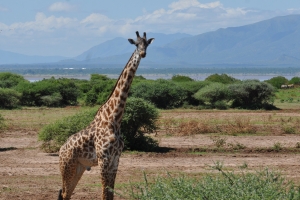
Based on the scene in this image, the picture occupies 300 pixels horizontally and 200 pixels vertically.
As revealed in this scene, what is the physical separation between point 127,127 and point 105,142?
9.74 m

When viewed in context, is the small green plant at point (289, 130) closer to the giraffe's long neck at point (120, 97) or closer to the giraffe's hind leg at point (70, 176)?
the giraffe's hind leg at point (70, 176)

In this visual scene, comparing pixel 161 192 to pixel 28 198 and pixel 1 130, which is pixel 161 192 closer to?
A: pixel 28 198

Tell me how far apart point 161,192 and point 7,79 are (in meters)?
40.5

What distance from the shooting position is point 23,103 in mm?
37906

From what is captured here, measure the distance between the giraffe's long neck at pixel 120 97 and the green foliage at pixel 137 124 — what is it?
→ 30.1 feet

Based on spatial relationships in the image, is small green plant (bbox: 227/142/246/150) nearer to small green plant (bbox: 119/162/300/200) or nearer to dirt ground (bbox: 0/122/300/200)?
dirt ground (bbox: 0/122/300/200)

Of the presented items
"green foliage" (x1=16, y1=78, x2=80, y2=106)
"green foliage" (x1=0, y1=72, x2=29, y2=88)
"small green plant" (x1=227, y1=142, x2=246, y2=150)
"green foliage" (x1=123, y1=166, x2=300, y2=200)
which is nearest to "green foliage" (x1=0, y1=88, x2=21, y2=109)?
"green foliage" (x1=16, y1=78, x2=80, y2=106)

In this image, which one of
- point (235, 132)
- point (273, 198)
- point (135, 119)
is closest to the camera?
point (273, 198)

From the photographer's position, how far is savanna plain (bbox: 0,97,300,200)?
13469 millimetres

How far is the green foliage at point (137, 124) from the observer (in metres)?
19.1

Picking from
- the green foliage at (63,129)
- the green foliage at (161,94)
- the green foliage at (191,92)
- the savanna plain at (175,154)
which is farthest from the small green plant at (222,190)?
the green foliage at (191,92)

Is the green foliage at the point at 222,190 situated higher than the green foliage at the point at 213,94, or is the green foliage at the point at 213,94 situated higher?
the green foliage at the point at 222,190

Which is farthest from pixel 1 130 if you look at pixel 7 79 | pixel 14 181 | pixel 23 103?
pixel 7 79

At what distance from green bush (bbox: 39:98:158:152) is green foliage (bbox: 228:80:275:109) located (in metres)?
→ 16.8
